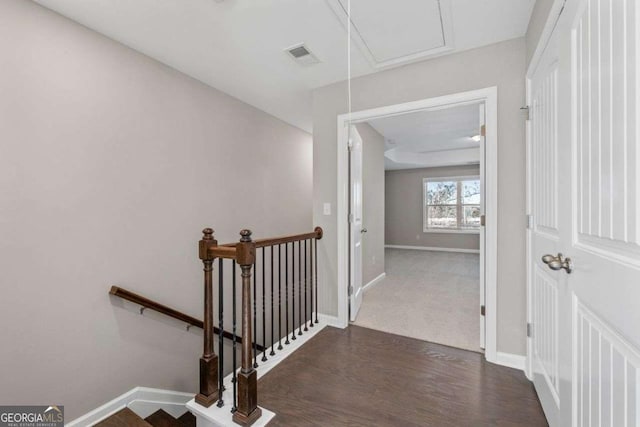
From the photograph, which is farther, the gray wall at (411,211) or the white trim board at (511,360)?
the gray wall at (411,211)

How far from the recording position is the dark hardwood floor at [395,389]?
150 centimetres

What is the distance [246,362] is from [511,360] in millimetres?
1901

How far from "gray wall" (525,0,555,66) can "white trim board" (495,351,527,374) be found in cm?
209

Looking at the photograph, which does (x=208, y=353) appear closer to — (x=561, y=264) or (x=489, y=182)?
(x=561, y=264)

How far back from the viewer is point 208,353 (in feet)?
5.41

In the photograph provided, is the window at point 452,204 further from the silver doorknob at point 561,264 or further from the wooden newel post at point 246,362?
the wooden newel post at point 246,362

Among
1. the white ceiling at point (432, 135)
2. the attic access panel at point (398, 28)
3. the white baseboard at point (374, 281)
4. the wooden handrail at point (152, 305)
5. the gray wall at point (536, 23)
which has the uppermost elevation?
the white ceiling at point (432, 135)

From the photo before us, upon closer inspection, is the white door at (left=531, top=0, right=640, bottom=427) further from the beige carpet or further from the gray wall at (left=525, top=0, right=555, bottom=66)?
the beige carpet

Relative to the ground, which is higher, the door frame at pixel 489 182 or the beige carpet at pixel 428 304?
the door frame at pixel 489 182

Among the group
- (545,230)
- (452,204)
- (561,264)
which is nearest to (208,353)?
(561,264)

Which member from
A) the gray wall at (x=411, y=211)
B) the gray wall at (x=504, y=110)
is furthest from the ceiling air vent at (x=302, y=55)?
the gray wall at (x=411, y=211)

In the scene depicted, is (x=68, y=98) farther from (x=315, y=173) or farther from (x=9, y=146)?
(x=315, y=173)

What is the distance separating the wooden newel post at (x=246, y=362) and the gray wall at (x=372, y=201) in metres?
2.54

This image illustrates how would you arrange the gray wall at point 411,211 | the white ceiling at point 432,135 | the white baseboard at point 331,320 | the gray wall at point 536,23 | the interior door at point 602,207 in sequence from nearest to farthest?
the interior door at point 602,207 → the gray wall at point 536,23 → the white baseboard at point 331,320 → the white ceiling at point 432,135 → the gray wall at point 411,211
